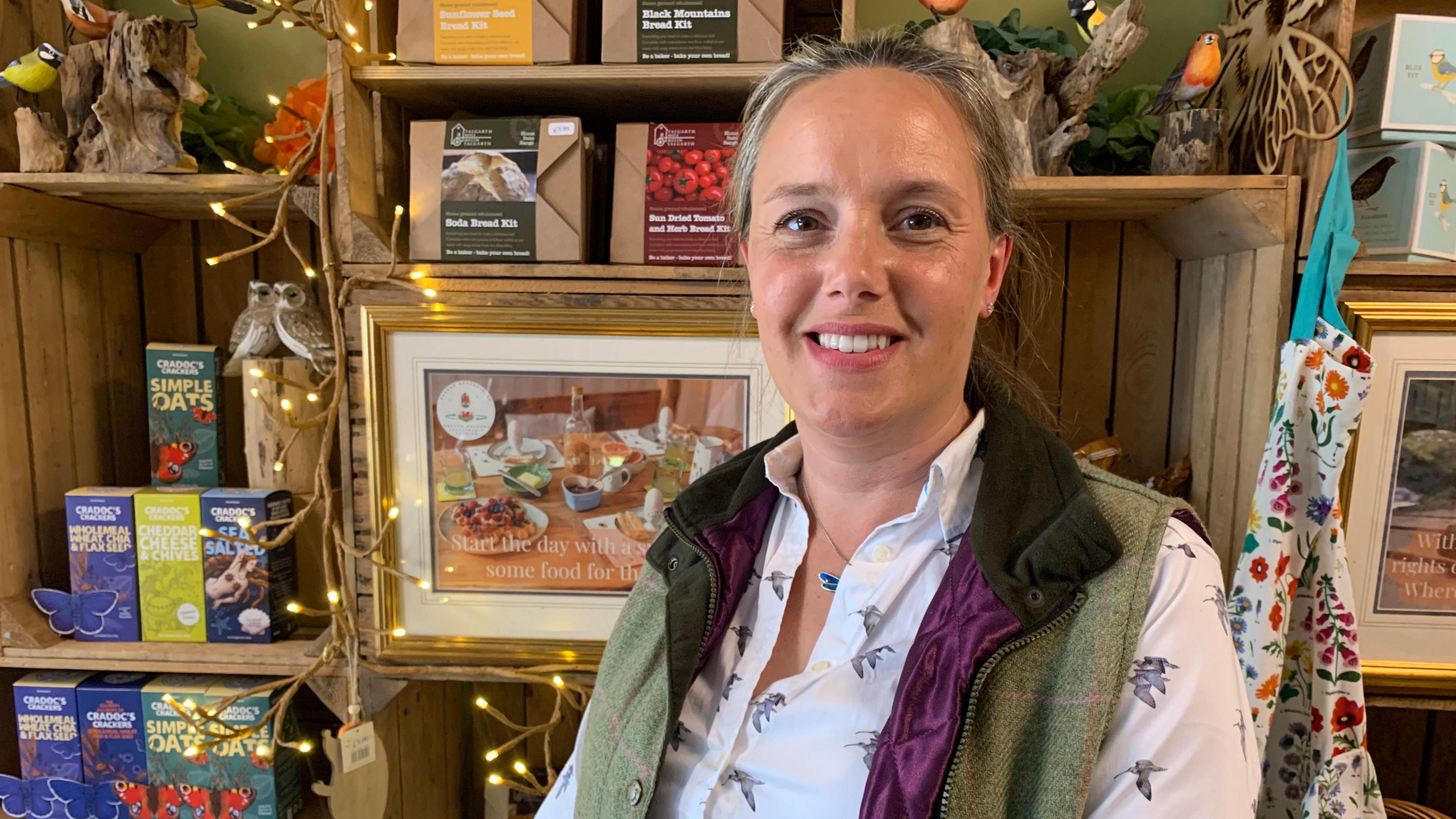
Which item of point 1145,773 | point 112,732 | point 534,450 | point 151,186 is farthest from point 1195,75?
point 112,732

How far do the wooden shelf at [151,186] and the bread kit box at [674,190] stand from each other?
583 mm

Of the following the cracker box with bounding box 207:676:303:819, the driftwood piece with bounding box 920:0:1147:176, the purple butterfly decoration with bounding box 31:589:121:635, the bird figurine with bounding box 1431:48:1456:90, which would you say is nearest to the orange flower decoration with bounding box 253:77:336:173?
the purple butterfly decoration with bounding box 31:589:121:635

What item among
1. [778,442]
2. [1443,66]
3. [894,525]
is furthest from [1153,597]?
[1443,66]

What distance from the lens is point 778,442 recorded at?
3.36 ft

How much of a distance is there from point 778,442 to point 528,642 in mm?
666

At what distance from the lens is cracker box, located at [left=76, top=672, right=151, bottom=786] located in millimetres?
1459

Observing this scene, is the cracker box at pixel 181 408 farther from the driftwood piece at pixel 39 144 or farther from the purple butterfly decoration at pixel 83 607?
the driftwood piece at pixel 39 144

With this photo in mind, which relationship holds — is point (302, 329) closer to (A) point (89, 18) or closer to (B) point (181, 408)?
(B) point (181, 408)

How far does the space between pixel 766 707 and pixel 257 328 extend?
117cm

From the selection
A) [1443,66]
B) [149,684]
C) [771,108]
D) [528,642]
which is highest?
[1443,66]

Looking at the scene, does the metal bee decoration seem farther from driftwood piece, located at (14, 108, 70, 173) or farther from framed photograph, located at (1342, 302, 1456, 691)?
driftwood piece, located at (14, 108, 70, 173)

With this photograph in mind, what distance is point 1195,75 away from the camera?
123cm

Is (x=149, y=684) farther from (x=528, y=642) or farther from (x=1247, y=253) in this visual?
(x=1247, y=253)

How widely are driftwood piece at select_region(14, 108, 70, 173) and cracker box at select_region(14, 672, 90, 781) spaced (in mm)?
911
